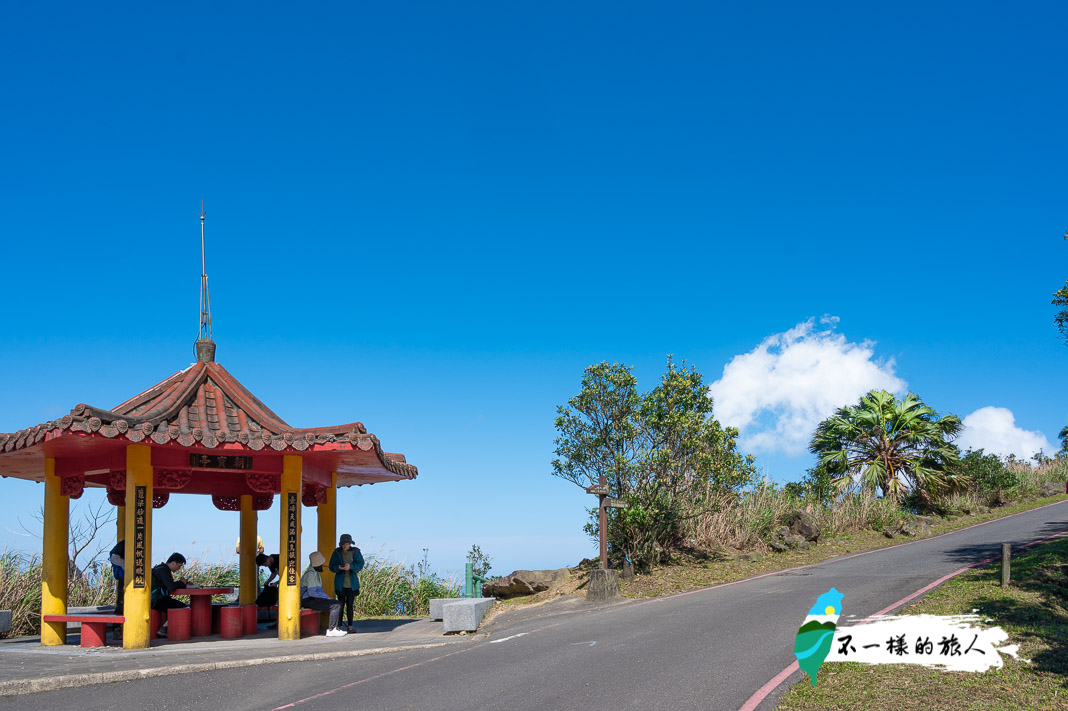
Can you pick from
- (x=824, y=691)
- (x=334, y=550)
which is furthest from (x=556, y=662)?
(x=334, y=550)

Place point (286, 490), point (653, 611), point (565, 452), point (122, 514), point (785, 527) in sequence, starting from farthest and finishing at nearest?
point (785, 527)
point (565, 452)
point (122, 514)
point (653, 611)
point (286, 490)

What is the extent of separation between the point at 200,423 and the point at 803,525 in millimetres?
18025

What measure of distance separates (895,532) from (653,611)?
13.2 meters

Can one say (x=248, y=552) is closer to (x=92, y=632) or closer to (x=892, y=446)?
(x=92, y=632)

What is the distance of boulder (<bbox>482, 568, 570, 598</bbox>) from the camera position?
1922cm

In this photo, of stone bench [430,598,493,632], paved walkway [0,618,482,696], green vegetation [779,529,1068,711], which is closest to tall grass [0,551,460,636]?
paved walkway [0,618,482,696]

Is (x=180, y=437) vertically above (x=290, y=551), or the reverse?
(x=180, y=437)

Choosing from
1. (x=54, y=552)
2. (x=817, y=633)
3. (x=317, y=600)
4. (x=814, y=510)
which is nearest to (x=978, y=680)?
(x=817, y=633)

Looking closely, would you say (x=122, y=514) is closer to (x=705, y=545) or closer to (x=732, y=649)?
(x=732, y=649)

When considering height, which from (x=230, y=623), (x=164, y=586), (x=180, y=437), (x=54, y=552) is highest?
(x=180, y=437)

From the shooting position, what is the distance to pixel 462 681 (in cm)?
941

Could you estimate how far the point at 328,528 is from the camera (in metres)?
15.2

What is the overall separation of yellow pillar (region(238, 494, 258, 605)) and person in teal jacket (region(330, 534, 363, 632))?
273cm

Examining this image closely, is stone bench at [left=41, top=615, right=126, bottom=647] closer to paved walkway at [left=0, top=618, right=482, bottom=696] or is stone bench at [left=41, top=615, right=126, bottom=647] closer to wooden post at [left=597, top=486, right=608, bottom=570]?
paved walkway at [left=0, top=618, right=482, bottom=696]
